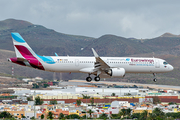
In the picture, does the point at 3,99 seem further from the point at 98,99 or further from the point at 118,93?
the point at 118,93

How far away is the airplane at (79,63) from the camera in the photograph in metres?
66.4

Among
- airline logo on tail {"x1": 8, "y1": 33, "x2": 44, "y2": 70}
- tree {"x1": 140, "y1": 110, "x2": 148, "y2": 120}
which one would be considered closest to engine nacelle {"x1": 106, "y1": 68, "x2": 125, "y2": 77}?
airline logo on tail {"x1": 8, "y1": 33, "x2": 44, "y2": 70}

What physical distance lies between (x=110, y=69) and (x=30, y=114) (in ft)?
142

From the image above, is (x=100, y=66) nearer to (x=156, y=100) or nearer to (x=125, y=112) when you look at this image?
(x=125, y=112)

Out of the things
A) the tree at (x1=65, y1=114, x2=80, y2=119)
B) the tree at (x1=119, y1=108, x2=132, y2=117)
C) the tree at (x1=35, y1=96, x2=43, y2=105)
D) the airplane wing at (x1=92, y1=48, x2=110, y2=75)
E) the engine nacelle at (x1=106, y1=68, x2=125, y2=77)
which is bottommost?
the tree at (x1=65, y1=114, x2=80, y2=119)

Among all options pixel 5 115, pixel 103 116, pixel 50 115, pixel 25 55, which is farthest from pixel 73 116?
pixel 25 55

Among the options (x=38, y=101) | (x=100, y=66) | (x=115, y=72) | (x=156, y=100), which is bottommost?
(x=38, y=101)

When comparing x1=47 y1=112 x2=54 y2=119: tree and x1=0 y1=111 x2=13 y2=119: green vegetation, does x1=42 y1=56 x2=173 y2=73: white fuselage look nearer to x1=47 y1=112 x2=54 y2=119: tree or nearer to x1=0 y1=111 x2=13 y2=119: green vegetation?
x1=47 y1=112 x2=54 y2=119: tree

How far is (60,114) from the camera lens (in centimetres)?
10119

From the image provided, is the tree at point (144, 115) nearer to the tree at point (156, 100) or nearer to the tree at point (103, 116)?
the tree at point (103, 116)

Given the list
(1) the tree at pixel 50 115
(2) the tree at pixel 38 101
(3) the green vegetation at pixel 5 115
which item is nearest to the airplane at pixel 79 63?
(1) the tree at pixel 50 115

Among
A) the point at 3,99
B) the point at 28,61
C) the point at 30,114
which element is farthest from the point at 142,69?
the point at 3,99

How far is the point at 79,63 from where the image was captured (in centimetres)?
6800

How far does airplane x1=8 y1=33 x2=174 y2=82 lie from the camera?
218 feet
